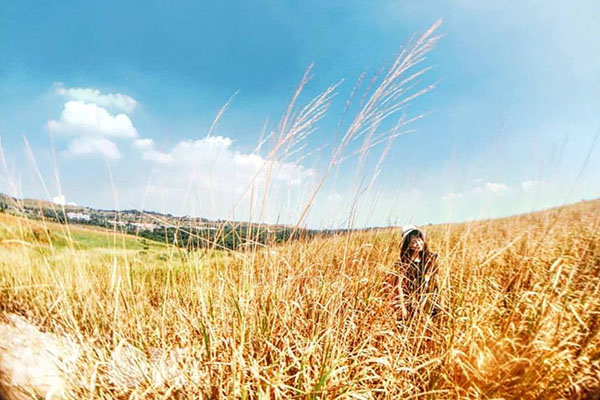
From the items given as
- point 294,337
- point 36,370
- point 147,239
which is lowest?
point 36,370

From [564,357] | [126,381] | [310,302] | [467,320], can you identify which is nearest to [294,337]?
[310,302]

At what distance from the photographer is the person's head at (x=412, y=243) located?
2.64 metres

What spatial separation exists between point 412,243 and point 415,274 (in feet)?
0.88

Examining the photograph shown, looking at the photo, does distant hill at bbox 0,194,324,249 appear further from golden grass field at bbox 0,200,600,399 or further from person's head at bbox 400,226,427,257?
person's head at bbox 400,226,427,257

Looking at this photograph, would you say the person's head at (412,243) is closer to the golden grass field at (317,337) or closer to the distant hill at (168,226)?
the golden grass field at (317,337)

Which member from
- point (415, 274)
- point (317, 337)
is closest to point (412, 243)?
point (415, 274)

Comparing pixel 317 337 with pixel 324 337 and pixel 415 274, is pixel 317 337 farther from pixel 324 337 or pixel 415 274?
pixel 415 274

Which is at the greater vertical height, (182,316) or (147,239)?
(147,239)

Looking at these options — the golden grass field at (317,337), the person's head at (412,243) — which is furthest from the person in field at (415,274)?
the golden grass field at (317,337)

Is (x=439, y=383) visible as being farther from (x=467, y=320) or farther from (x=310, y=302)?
(x=310, y=302)

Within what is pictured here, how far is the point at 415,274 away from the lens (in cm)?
261

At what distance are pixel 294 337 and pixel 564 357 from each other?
1.53 meters

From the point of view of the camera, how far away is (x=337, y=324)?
172 cm

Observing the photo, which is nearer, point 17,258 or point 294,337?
point 294,337
